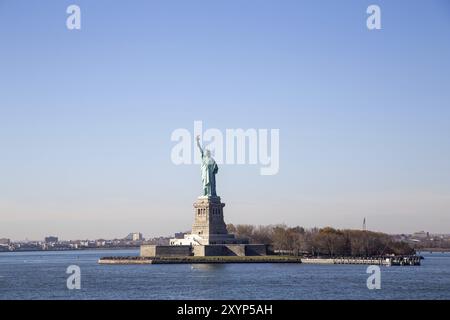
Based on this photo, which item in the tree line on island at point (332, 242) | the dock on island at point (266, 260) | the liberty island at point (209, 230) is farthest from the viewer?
the tree line on island at point (332, 242)

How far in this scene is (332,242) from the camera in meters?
108

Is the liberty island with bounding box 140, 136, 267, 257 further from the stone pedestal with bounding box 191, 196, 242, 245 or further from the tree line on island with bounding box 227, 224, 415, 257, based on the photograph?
the tree line on island with bounding box 227, 224, 415, 257

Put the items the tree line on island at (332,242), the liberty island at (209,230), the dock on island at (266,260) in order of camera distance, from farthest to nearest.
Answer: the tree line on island at (332,242) → the liberty island at (209,230) → the dock on island at (266,260)

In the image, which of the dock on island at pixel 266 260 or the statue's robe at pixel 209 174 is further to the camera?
the statue's robe at pixel 209 174

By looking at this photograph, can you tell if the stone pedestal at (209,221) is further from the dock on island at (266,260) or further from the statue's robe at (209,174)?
the dock on island at (266,260)

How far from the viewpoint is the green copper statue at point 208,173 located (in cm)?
9794

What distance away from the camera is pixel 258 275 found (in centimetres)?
7088

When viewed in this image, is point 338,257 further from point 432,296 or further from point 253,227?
point 432,296

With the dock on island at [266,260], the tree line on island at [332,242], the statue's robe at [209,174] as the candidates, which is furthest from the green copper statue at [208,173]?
the tree line on island at [332,242]

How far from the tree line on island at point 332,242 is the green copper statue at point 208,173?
13535mm

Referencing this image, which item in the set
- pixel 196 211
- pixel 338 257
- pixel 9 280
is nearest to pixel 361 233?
pixel 338 257
